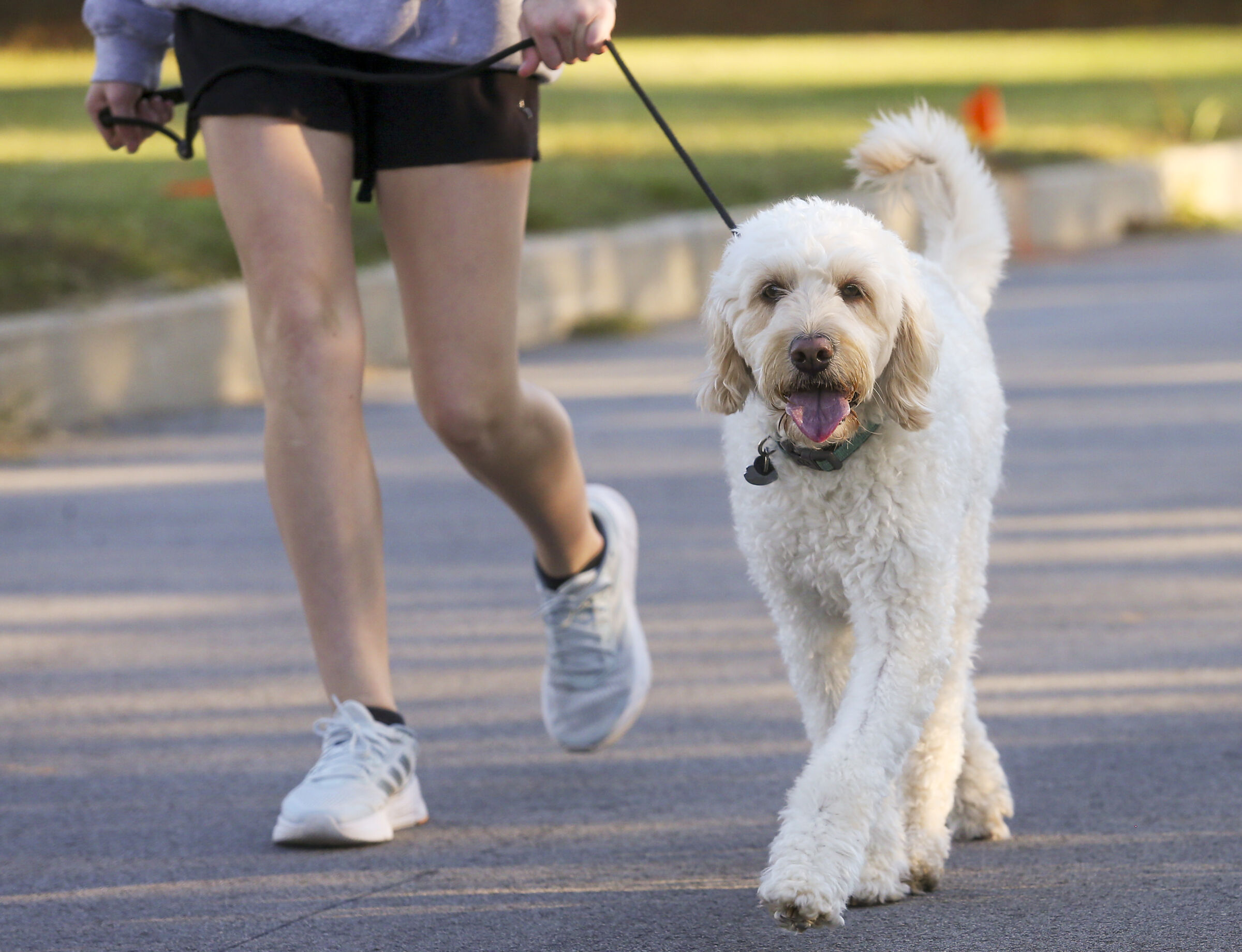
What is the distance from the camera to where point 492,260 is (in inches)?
138

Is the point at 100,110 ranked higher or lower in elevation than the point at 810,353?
higher

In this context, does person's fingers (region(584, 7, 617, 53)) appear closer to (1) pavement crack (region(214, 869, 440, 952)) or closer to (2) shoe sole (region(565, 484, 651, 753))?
(2) shoe sole (region(565, 484, 651, 753))

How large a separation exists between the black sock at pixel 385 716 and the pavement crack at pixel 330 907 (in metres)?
0.34

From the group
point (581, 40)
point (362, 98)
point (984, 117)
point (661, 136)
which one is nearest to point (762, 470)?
point (581, 40)

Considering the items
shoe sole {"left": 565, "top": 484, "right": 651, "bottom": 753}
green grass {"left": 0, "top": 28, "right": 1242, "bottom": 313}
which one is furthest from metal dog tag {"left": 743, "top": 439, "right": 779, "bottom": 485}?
green grass {"left": 0, "top": 28, "right": 1242, "bottom": 313}

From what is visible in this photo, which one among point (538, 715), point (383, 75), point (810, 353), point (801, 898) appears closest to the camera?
point (801, 898)

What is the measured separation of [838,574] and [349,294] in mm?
1077

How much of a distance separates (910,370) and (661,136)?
11889mm

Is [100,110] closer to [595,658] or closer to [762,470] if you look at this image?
[595,658]

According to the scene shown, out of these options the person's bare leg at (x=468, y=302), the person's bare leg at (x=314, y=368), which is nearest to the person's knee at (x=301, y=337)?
the person's bare leg at (x=314, y=368)

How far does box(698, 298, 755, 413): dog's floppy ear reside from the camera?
303 centimetres

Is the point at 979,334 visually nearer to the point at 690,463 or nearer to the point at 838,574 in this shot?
the point at 838,574

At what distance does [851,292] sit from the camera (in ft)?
9.53

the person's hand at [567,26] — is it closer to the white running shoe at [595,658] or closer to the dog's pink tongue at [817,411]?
the dog's pink tongue at [817,411]
